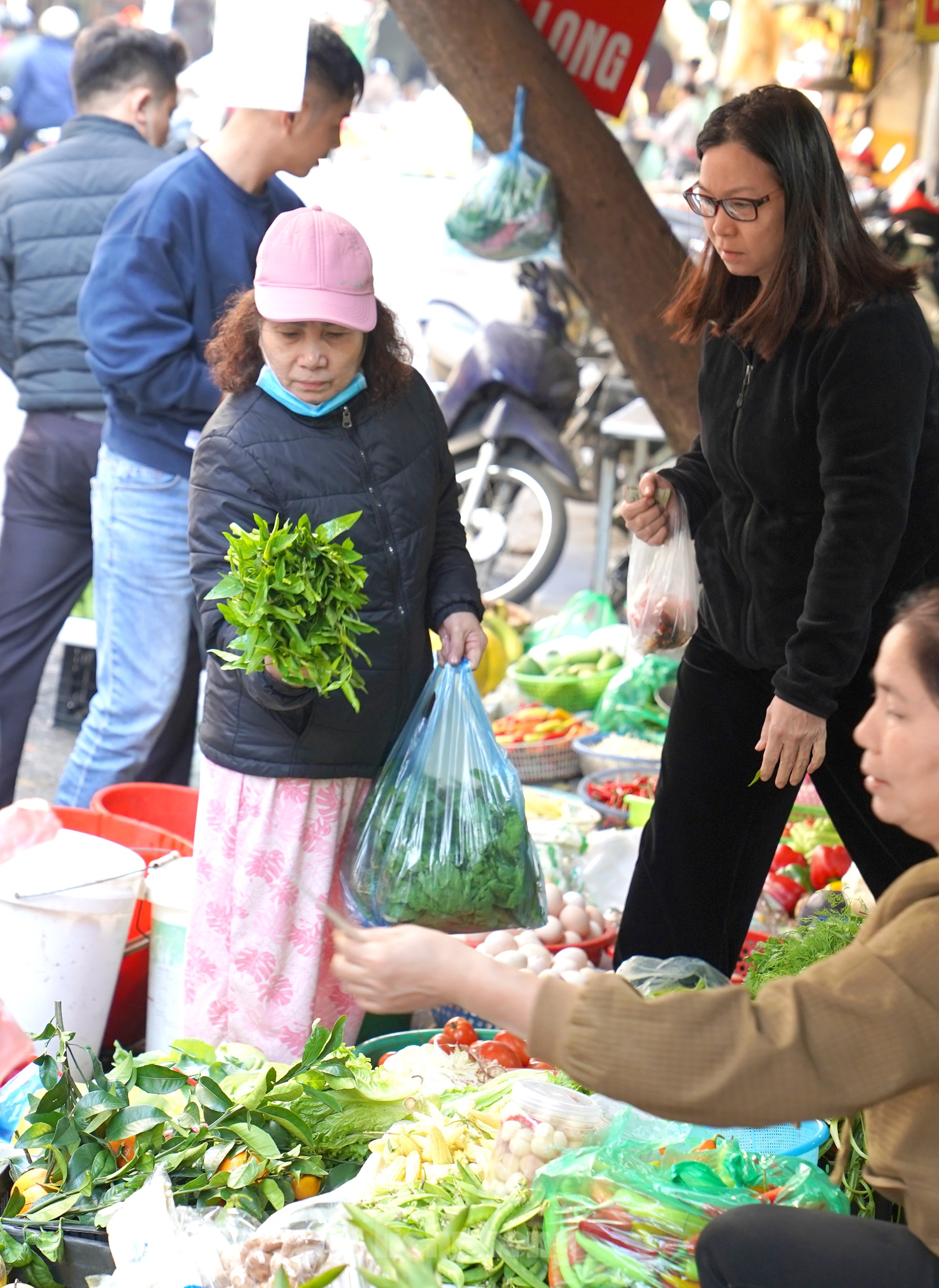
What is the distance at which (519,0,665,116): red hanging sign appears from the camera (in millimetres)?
3994

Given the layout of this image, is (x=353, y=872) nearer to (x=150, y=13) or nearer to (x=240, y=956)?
(x=240, y=956)

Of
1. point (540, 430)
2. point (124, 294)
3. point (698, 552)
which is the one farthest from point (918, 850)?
point (540, 430)

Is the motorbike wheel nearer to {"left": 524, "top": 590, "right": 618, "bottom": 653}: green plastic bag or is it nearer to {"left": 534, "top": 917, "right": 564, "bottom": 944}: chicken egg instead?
{"left": 524, "top": 590, "right": 618, "bottom": 653}: green plastic bag

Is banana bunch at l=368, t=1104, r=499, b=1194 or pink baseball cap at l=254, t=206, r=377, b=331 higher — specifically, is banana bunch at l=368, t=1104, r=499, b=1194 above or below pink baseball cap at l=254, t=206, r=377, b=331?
below

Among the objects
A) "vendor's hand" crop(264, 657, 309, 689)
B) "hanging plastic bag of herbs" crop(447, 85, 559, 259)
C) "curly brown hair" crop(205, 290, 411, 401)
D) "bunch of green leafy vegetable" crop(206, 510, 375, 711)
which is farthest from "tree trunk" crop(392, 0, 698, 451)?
"vendor's hand" crop(264, 657, 309, 689)

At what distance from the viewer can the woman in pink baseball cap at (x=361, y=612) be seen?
8.73ft

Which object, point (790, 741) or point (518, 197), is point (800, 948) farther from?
point (518, 197)

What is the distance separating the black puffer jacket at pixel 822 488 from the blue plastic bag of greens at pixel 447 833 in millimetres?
530

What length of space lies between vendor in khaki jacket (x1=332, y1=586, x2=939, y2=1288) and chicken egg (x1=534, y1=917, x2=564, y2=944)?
177 centimetres

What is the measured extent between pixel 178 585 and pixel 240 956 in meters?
1.32

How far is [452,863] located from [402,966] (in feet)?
3.82

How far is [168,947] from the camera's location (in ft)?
10.3

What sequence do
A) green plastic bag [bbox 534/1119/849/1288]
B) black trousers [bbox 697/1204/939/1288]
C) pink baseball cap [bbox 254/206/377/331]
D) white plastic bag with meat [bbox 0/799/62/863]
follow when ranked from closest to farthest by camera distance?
black trousers [bbox 697/1204/939/1288]
green plastic bag [bbox 534/1119/849/1288]
pink baseball cap [bbox 254/206/377/331]
white plastic bag with meat [bbox 0/799/62/863]

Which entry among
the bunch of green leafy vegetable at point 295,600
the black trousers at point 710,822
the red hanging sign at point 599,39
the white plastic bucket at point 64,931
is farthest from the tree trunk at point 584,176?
the white plastic bucket at point 64,931
